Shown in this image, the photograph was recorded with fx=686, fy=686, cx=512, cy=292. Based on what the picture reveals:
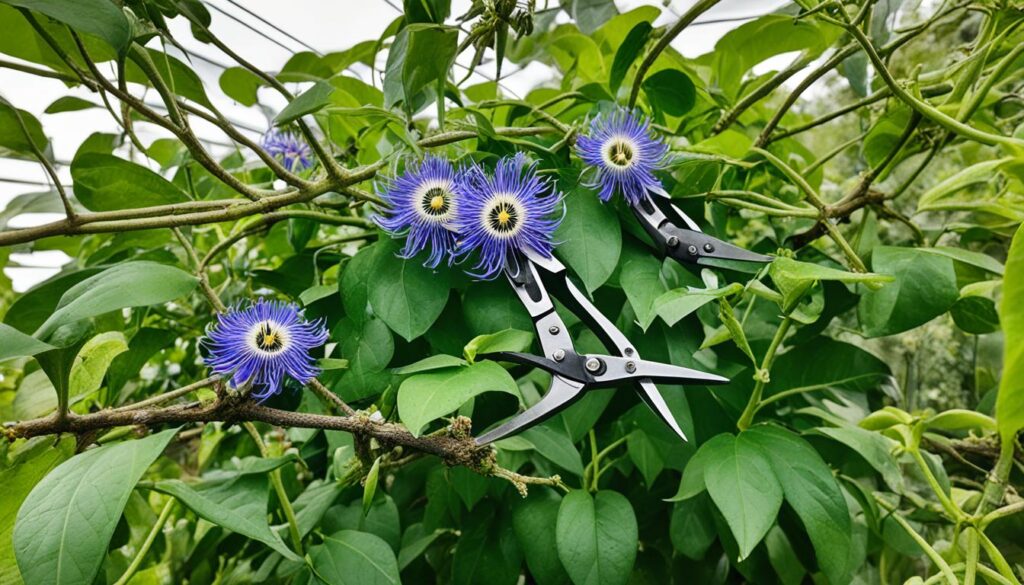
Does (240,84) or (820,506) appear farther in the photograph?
(240,84)

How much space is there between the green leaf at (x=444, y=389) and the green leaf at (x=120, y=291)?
123 mm

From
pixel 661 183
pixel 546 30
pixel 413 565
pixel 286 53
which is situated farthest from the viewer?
pixel 286 53

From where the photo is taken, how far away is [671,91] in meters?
0.44

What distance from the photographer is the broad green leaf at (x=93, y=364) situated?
404 millimetres

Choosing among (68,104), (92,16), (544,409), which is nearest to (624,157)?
(544,409)

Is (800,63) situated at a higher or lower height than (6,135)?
higher

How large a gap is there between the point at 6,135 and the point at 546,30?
424mm

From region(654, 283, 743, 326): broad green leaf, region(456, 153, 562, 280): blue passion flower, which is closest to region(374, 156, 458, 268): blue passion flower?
region(456, 153, 562, 280): blue passion flower

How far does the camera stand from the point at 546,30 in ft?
2.04

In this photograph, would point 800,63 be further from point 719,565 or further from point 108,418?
point 108,418

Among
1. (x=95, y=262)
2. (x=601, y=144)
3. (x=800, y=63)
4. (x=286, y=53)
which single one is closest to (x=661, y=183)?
(x=601, y=144)

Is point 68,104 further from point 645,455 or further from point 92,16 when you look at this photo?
point 645,455

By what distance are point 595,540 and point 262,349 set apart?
194 mm

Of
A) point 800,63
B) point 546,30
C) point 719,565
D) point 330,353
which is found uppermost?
point 546,30
